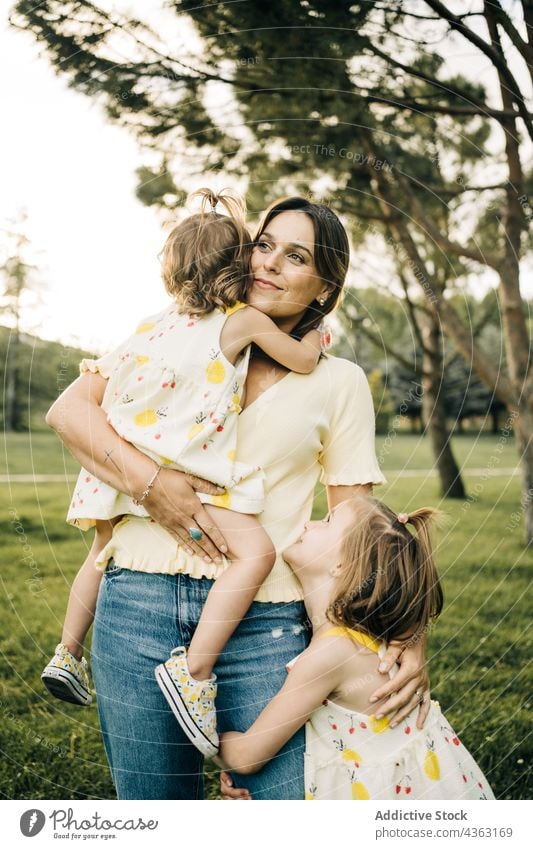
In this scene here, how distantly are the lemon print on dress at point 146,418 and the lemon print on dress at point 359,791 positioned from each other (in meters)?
0.78

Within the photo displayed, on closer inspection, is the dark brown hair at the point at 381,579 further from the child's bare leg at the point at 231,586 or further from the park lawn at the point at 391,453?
the park lawn at the point at 391,453

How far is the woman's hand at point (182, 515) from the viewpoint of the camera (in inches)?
57.4

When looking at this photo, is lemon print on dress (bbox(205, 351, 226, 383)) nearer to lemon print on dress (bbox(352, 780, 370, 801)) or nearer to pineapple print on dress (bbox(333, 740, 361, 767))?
Result: pineapple print on dress (bbox(333, 740, 361, 767))

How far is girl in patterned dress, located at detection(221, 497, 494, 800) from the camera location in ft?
4.93

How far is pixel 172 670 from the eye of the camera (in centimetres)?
143

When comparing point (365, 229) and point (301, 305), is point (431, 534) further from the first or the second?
point (365, 229)

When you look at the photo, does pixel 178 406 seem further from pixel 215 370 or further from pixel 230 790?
pixel 230 790

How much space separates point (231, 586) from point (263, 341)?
Result: 1.46 feet

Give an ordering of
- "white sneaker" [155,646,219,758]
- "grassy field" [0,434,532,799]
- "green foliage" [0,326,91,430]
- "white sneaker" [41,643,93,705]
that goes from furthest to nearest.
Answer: "grassy field" [0,434,532,799] < "green foliage" [0,326,91,430] < "white sneaker" [41,643,93,705] < "white sneaker" [155,646,219,758]

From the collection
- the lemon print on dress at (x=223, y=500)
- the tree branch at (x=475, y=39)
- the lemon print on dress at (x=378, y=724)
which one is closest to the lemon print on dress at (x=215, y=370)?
the lemon print on dress at (x=223, y=500)

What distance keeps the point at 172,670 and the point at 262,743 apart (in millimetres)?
212

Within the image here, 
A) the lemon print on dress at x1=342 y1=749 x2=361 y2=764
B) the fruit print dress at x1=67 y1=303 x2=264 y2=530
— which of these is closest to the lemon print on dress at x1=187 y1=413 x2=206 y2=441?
the fruit print dress at x1=67 y1=303 x2=264 y2=530

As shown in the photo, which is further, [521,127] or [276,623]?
[521,127]
